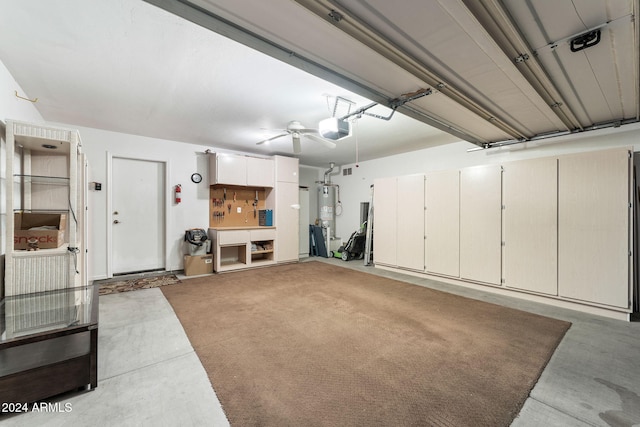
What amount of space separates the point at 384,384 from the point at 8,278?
3055 mm

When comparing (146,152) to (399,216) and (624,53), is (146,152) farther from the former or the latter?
(624,53)

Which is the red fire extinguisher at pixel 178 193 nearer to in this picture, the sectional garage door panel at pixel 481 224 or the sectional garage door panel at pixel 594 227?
the sectional garage door panel at pixel 481 224

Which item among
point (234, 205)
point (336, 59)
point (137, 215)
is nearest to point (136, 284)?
point (137, 215)

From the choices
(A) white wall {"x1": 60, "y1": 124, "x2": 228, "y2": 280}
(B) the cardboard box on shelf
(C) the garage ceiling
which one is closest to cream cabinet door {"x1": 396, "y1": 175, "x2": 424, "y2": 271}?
(C) the garage ceiling

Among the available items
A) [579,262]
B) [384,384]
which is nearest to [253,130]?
[384,384]

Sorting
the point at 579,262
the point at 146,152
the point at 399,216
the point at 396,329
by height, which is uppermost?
the point at 146,152

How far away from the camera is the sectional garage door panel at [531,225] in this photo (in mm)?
3537

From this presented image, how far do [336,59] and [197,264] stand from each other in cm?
469

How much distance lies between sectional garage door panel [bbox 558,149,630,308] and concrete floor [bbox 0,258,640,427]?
1.47ft

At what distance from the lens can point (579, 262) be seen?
3.31 m

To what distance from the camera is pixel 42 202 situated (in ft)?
8.12

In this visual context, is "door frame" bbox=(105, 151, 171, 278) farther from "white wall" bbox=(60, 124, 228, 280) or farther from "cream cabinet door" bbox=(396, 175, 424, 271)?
"cream cabinet door" bbox=(396, 175, 424, 271)

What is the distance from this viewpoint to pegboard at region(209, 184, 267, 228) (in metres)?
5.79

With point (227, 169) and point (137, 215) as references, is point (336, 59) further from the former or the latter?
point (137, 215)
